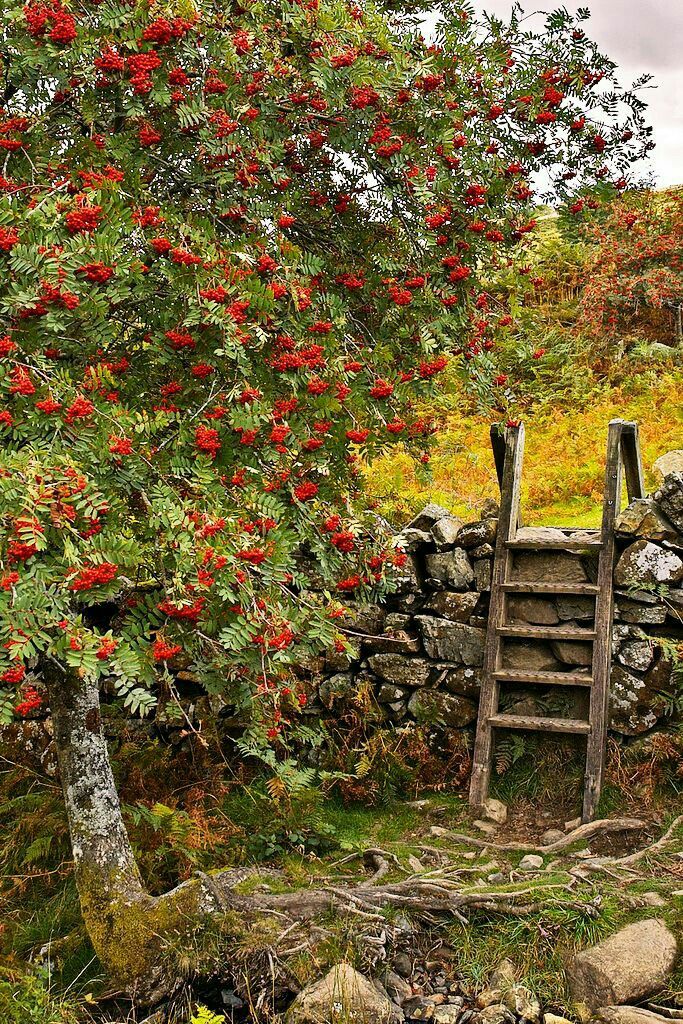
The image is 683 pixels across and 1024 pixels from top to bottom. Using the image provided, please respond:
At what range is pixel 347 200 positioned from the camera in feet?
16.9

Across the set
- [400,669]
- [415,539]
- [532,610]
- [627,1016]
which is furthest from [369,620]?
[627,1016]

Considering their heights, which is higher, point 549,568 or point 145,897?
point 549,568

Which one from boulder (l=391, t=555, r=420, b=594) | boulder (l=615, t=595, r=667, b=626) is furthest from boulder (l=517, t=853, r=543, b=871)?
boulder (l=391, t=555, r=420, b=594)

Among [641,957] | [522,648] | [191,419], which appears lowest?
[641,957]

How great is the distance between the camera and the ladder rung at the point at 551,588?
5.98 m

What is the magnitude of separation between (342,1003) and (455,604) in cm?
305

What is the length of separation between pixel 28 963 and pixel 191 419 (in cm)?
265

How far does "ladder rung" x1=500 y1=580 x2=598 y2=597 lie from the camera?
5.98m

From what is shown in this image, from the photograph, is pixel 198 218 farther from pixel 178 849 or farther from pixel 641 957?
pixel 641 957

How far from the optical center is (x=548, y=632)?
19.7 feet

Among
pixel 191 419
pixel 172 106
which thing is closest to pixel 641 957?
pixel 191 419

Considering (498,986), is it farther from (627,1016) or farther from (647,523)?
(647,523)

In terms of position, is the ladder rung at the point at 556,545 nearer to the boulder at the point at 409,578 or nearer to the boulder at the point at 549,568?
the boulder at the point at 549,568

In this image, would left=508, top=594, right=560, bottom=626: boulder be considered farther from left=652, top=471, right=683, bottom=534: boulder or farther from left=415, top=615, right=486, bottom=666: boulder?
left=652, top=471, right=683, bottom=534: boulder
